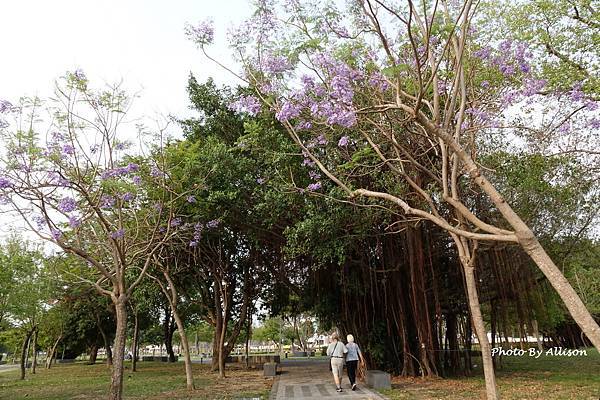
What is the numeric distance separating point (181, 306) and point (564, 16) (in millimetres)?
16435

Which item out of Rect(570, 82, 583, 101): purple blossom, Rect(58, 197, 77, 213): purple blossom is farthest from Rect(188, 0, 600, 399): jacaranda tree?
Rect(58, 197, 77, 213): purple blossom

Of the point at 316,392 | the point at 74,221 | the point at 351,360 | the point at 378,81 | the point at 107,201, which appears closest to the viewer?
the point at 378,81

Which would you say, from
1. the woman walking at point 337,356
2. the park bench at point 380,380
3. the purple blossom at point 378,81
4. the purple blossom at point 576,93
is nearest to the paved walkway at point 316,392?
the park bench at point 380,380

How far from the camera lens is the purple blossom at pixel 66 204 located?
312 inches

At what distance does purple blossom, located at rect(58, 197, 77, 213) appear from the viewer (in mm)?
7932

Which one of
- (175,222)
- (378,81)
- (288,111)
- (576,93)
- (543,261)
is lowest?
(543,261)

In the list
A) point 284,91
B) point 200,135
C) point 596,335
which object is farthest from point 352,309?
point 596,335

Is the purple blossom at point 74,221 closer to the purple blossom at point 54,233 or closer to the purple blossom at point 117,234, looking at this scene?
the purple blossom at point 54,233

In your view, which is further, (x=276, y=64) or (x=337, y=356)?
(x=337, y=356)

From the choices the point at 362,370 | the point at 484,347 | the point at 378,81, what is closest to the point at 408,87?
the point at 378,81

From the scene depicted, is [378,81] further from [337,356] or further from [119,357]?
[119,357]

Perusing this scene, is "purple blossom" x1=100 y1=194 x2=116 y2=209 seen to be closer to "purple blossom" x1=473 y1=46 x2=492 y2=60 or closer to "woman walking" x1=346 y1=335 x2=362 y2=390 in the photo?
"woman walking" x1=346 y1=335 x2=362 y2=390

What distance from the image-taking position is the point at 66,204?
794 cm

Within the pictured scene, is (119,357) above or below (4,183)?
below
